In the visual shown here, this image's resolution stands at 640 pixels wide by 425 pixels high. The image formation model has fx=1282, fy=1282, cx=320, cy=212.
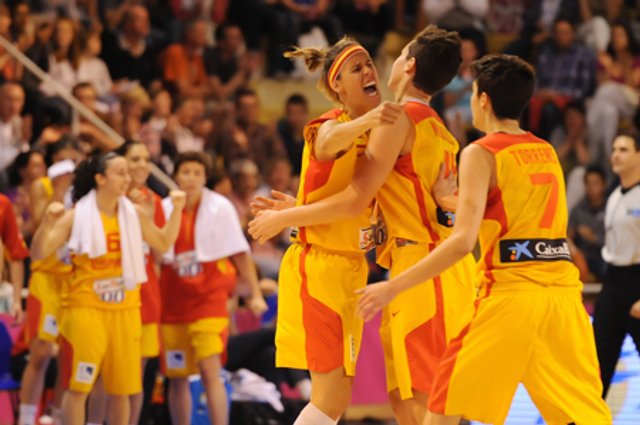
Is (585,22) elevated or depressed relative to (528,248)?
elevated

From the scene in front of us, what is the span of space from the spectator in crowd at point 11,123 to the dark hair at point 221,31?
3.56m

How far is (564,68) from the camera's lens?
47.6 feet

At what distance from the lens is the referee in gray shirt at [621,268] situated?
7.79 meters

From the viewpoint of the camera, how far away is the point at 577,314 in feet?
17.2

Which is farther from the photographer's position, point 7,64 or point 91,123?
point 7,64

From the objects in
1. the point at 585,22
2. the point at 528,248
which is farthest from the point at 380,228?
the point at 585,22

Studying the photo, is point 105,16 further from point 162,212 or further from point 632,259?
point 632,259

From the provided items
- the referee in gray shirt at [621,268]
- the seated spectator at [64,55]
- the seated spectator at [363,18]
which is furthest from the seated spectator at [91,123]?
the referee in gray shirt at [621,268]

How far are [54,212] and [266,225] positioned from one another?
2.66m

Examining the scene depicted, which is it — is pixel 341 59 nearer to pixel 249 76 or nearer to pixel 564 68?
pixel 249 76

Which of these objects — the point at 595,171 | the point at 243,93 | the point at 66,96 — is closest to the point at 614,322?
the point at 595,171

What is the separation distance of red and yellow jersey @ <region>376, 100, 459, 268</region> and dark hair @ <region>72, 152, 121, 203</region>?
2.86m

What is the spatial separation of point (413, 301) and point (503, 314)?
0.70 m

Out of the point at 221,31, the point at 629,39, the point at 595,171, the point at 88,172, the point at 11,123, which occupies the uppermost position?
the point at 221,31
